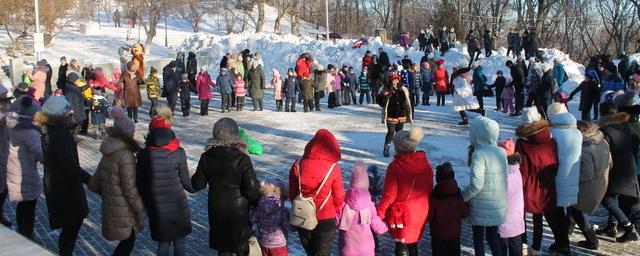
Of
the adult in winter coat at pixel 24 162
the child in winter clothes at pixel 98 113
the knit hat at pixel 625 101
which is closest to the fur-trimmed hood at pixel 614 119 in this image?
A: the knit hat at pixel 625 101

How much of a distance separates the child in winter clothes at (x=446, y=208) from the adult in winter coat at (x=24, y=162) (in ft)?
12.8

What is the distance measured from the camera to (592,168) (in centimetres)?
579

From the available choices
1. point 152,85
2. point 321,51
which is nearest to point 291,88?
point 152,85

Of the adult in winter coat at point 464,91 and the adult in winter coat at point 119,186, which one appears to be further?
the adult in winter coat at point 464,91

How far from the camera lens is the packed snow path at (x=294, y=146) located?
6410 mm

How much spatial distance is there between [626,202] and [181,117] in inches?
499

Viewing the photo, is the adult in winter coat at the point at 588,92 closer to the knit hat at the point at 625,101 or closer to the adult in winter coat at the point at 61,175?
the knit hat at the point at 625,101

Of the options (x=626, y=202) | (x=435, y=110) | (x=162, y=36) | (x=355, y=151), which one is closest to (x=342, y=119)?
(x=435, y=110)

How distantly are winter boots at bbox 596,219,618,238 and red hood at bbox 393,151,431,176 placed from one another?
2790 mm

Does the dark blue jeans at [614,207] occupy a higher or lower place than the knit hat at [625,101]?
lower

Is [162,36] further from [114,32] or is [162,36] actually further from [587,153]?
[587,153]

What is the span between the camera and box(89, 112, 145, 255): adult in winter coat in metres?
4.88

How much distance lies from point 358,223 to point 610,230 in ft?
10.5

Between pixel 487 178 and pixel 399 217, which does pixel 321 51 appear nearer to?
pixel 487 178
